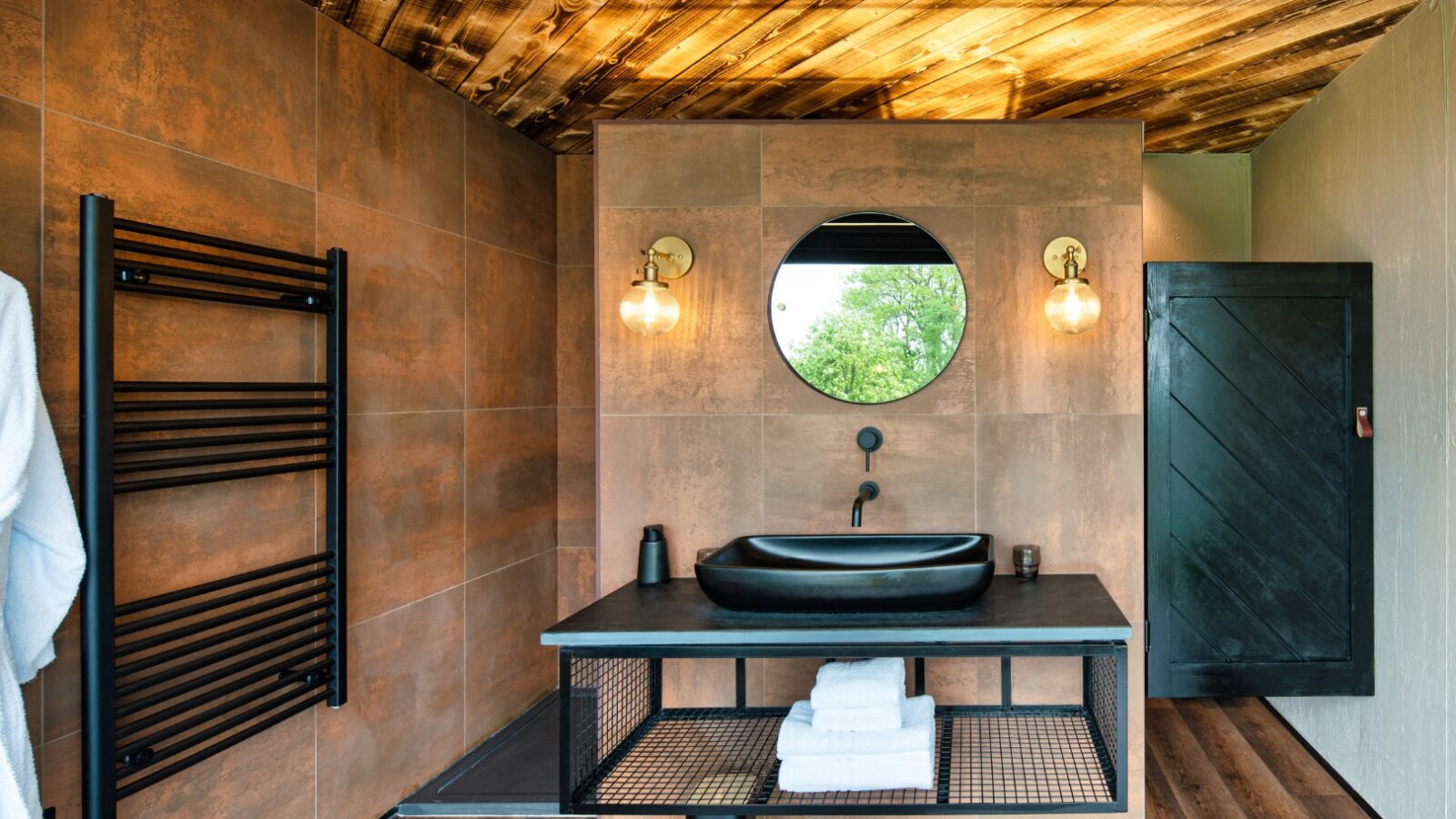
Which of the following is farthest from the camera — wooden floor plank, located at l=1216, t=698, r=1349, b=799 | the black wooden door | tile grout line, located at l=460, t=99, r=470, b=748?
tile grout line, located at l=460, t=99, r=470, b=748

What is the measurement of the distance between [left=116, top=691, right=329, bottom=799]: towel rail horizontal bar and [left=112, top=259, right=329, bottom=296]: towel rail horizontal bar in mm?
1054

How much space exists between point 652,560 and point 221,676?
108cm

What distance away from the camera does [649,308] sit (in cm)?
226

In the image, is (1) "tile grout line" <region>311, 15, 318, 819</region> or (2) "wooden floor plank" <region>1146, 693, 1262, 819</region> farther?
(2) "wooden floor plank" <region>1146, 693, 1262, 819</region>

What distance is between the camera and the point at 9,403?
55.6 inches

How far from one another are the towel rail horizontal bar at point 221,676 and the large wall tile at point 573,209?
1996mm

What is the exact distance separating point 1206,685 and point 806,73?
235 cm

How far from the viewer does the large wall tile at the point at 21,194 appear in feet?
5.01

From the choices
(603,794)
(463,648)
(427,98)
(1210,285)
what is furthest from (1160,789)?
(427,98)

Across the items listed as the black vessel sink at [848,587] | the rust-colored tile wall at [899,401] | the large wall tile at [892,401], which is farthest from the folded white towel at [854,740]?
the large wall tile at [892,401]

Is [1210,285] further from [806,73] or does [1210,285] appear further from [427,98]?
[427,98]

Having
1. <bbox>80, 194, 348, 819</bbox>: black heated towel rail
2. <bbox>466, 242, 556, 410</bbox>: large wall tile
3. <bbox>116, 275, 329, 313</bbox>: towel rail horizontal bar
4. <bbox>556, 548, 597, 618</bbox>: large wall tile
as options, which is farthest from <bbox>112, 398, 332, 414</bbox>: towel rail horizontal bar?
<bbox>556, 548, 597, 618</bbox>: large wall tile

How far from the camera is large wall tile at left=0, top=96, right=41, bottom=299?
1526mm

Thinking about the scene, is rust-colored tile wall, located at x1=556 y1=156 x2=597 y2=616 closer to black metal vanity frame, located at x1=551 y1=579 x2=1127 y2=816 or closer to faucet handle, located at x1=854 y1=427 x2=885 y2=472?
black metal vanity frame, located at x1=551 y1=579 x2=1127 y2=816
